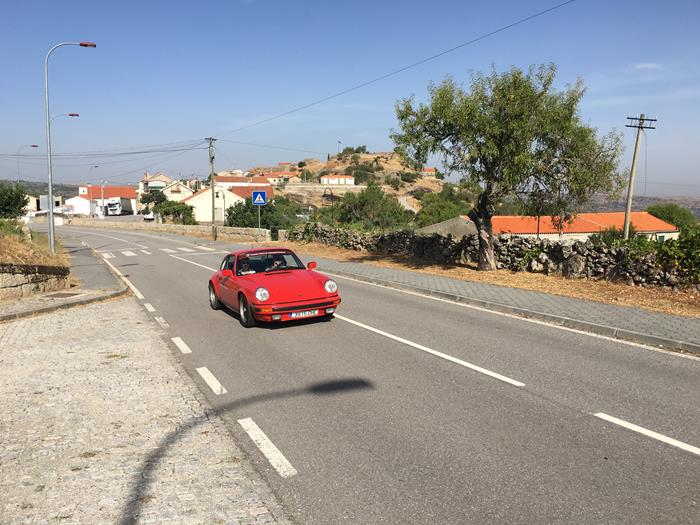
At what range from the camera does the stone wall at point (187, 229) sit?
35.1 m

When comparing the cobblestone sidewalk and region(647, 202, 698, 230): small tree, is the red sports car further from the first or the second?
region(647, 202, 698, 230): small tree

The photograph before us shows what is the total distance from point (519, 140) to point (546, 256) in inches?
142

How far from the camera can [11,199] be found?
39.7m

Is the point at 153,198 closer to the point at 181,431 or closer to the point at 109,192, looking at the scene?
the point at 109,192

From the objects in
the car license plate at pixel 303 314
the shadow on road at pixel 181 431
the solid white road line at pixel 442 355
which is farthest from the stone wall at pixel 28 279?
the shadow on road at pixel 181 431

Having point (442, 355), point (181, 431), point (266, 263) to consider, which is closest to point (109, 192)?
point (266, 263)

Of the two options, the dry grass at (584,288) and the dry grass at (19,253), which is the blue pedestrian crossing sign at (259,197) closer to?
the dry grass at (584,288)

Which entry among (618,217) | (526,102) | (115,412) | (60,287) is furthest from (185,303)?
(618,217)

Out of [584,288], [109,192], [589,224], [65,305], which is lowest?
[65,305]

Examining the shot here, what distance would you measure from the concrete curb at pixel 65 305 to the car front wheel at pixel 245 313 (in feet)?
16.8

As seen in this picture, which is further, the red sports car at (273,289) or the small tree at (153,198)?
the small tree at (153,198)

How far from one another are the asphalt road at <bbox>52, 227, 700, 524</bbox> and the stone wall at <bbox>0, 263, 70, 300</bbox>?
20.4ft

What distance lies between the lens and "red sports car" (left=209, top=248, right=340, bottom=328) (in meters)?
8.79

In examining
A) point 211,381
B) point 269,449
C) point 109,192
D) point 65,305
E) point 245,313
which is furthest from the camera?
point 109,192
